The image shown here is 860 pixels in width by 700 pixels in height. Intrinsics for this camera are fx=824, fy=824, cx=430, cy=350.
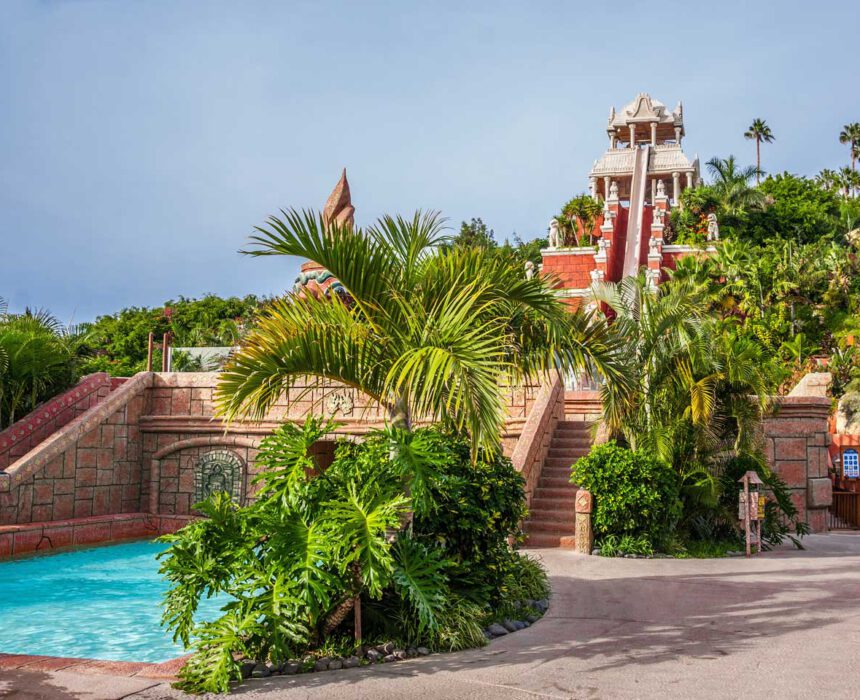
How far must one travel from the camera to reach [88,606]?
1047 centimetres

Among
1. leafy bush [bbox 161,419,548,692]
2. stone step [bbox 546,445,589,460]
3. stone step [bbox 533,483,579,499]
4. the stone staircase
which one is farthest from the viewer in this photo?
stone step [bbox 546,445,589,460]

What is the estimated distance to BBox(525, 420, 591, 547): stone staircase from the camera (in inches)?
A: 488

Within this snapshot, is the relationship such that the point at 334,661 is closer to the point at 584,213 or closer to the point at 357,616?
the point at 357,616

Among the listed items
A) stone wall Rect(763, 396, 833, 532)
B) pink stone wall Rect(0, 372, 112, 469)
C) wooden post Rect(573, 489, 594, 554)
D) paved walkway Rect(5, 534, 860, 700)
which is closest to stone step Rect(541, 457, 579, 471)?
wooden post Rect(573, 489, 594, 554)

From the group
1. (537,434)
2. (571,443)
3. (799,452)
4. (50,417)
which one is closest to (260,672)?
(537,434)

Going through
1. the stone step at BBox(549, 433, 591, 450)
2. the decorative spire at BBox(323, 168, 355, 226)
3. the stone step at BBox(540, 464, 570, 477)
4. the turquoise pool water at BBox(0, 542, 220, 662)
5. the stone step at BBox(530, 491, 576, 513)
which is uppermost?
the decorative spire at BBox(323, 168, 355, 226)

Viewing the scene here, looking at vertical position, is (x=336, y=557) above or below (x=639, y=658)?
above

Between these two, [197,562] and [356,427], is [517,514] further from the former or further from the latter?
[356,427]

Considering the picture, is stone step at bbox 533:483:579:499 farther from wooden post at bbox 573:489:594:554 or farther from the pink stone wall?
the pink stone wall

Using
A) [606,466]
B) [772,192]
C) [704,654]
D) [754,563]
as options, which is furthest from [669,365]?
[772,192]

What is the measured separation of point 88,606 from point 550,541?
6400 millimetres

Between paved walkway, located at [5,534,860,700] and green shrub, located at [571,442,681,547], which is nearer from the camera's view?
paved walkway, located at [5,534,860,700]

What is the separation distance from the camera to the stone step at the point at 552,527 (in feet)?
41.0

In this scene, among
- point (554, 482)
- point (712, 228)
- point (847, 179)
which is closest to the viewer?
point (554, 482)
